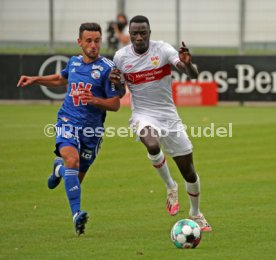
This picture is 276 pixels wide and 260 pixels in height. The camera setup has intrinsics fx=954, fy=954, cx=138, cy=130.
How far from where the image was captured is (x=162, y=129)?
11102mm

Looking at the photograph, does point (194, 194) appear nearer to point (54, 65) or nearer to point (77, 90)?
point (77, 90)

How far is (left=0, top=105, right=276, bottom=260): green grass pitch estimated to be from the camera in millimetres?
9539

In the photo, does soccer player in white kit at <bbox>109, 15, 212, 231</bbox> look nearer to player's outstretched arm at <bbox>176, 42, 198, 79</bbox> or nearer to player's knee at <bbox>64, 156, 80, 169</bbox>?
player's outstretched arm at <bbox>176, 42, 198, 79</bbox>

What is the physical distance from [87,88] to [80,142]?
615mm

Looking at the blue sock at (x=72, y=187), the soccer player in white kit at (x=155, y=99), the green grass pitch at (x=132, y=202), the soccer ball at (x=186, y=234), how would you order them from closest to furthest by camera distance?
the soccer ball at (x=186, y=234)
the green grass pitch at (x=132, y=202)
the blue sock at (x=72, y=187)
the soccer player in white kit at (x=155, y=99)

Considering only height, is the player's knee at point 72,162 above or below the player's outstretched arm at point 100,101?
below

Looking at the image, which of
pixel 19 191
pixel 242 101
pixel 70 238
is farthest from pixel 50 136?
pixel 70 238

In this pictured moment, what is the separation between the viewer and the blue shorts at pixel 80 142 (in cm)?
1059

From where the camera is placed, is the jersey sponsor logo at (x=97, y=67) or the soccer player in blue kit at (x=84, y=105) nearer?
the soccer player in blue kit at (x=84, y=105)

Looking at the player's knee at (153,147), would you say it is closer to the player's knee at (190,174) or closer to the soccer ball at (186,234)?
the player's knee at (190,174)

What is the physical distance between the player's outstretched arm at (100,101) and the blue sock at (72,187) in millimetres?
754

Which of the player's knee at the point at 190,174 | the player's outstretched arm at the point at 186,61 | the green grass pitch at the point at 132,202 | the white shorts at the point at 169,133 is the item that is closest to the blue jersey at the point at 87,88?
the white shorts at the point at 169,133

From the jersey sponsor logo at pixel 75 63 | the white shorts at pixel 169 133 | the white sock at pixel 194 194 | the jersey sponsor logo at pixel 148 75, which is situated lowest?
the white sock at pixel 194 194

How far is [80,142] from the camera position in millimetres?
10750
